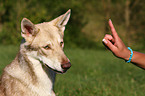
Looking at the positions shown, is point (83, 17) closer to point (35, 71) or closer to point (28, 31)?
point (28, 31)

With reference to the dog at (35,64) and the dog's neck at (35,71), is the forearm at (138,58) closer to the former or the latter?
the dog at (35,64)

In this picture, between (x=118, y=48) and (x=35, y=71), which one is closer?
(x=118, y=48)

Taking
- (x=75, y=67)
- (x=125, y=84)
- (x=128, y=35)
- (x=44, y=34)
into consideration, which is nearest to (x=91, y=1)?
(x=128, y=35)

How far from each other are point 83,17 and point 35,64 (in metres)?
23.7

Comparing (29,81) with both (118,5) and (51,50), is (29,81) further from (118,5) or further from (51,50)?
(118,5)

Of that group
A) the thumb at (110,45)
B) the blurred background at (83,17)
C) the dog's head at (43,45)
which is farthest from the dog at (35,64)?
the blurred background at (83,17)

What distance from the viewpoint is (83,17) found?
1070 inches

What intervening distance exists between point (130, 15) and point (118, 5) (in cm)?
248

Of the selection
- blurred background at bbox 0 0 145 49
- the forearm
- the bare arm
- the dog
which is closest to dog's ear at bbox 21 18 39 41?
the dog

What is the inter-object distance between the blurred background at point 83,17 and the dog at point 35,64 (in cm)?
2037

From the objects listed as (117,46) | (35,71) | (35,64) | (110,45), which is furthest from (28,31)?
(117,46)

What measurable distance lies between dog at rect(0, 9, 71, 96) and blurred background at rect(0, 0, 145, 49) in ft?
66.8

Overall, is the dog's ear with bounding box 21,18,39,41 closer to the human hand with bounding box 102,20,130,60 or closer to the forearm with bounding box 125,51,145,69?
the human hand with bounding box 102,20,130,60

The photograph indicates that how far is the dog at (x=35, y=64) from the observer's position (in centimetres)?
372
